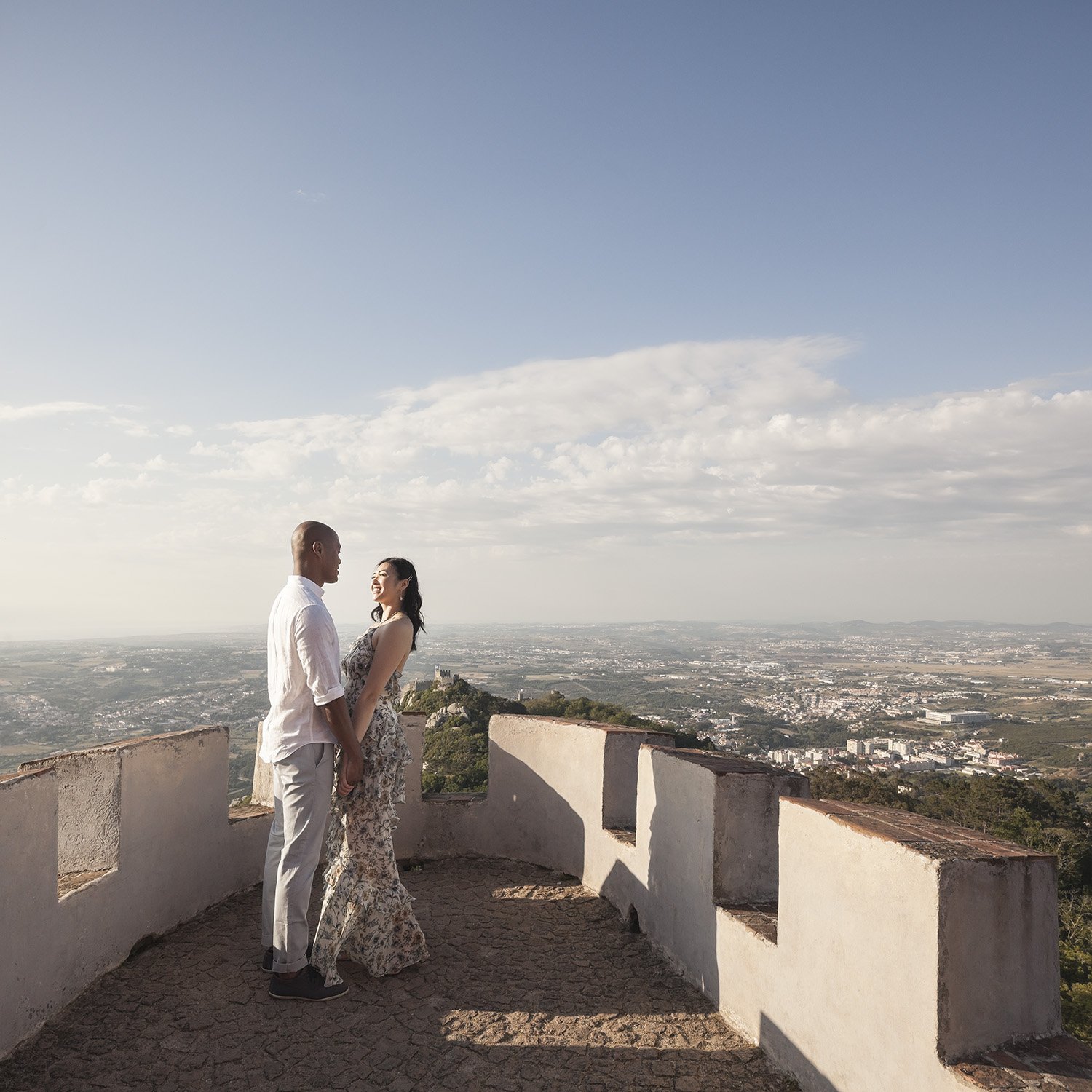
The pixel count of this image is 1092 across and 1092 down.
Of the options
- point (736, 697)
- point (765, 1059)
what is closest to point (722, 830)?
point (765, 1059)

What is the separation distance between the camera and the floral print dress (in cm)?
381

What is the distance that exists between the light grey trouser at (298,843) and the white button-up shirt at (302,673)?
7cm

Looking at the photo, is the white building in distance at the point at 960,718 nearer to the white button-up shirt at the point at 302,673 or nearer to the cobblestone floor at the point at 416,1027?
the cobblestone floor at the point at 416,1027

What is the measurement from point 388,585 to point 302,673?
2.13 ft

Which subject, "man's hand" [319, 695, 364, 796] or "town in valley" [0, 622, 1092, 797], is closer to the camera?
"man's hand" [319, 695, 364, 796]

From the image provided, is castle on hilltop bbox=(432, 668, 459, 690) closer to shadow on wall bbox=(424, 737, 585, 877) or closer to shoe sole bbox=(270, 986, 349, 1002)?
shadow on wall bbox=(424, 737, 585, 877)

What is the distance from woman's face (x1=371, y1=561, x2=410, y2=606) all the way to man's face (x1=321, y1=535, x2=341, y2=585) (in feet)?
0.82

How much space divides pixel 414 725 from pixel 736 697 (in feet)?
171

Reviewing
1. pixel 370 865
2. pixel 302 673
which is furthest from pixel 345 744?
pixel 370 865

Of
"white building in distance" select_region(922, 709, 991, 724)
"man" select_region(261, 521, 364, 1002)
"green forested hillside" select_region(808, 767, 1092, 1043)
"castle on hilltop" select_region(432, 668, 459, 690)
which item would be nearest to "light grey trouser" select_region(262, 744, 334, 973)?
"man" select_region(261, 521, 364, 1002)

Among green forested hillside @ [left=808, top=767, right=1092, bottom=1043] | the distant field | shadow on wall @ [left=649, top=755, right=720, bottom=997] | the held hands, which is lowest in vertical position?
the distant field

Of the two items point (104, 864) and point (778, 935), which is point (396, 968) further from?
point (778, 935)

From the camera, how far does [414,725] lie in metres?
5.86

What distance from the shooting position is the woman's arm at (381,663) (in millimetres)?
3814
